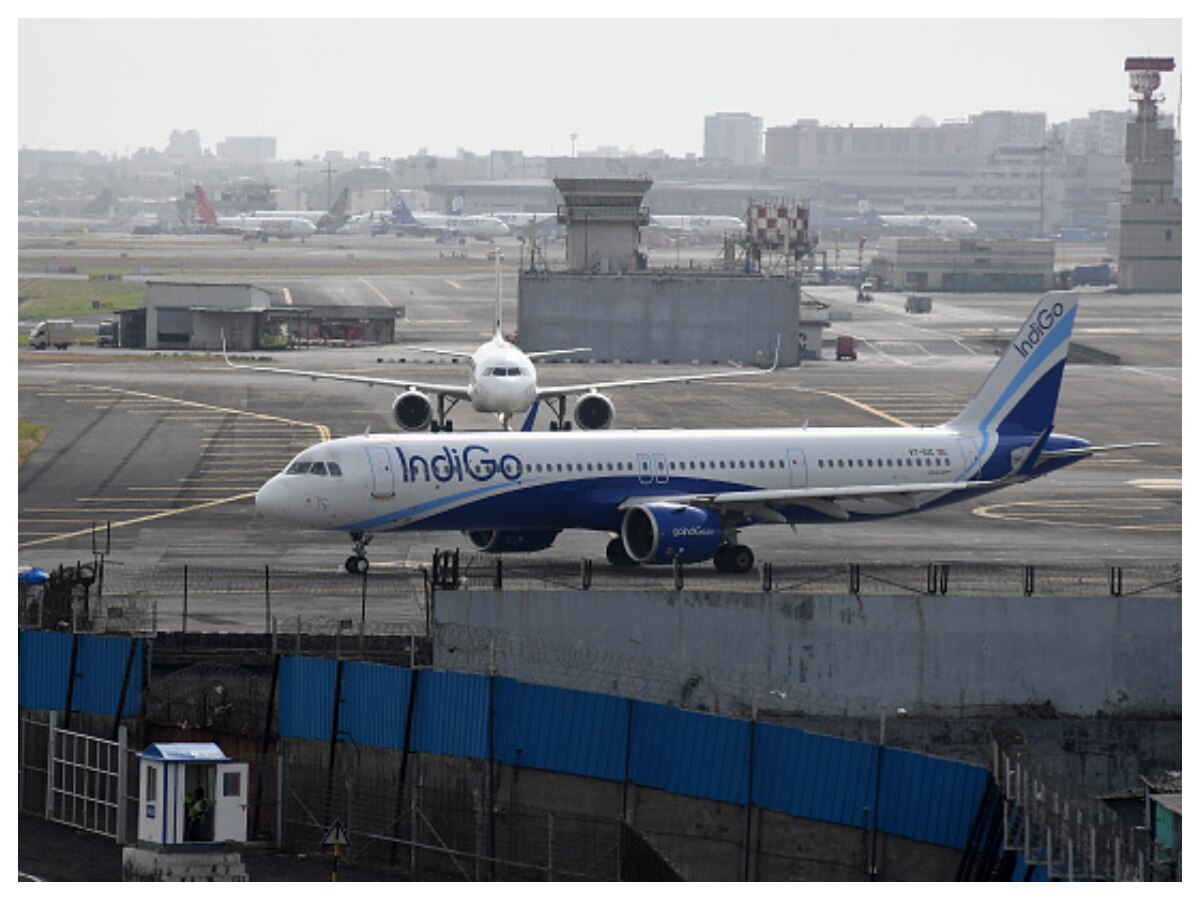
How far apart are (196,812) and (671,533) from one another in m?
24.0

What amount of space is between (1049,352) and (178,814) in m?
41.4

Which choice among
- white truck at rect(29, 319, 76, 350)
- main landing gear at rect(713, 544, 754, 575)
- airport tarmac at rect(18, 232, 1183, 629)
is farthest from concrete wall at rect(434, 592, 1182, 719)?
white truck at rect(29, 319, 76, 350)

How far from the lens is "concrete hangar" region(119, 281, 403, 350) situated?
160250 millimetres

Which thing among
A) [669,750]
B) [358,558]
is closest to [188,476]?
[358,558]

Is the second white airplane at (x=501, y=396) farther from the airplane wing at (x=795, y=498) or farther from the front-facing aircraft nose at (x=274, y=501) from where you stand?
the front-facing aircraft nose at (x=274, y=501)

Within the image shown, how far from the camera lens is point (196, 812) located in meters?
43.8

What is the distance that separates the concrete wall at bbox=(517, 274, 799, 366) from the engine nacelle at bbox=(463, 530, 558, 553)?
8636 centimetres

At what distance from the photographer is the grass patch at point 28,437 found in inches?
3949

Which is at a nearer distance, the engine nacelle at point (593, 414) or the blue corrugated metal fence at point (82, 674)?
the blue corrugated metal fence at point (82, 674)

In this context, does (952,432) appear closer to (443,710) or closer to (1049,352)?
(1049,352)

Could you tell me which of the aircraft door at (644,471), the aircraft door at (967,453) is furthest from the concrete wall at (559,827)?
the aircraft door at (967,453)

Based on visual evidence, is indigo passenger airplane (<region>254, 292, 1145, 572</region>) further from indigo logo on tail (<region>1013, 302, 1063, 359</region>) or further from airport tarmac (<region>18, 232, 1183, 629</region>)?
indigo logo on tail (<region>1013, 302, 1063, 359</region>)

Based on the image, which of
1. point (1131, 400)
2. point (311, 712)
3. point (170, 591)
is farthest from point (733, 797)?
point (1131, 400)

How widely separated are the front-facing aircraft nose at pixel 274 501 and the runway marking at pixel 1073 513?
30.6m
